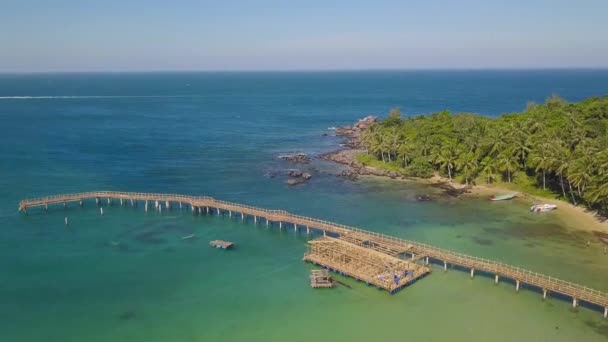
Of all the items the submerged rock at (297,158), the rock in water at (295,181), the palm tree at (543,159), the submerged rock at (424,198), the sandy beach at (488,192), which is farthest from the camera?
the submerged rock at (297,158)

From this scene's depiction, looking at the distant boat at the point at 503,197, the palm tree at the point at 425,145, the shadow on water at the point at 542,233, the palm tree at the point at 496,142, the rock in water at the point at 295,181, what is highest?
the palm tree at the point at 496,142

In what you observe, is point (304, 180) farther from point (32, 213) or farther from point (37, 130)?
point (37, 130)

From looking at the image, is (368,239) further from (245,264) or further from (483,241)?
(483,241)

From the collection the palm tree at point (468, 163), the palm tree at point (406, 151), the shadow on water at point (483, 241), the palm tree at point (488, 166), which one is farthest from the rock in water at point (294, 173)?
the shadow on water at point (483, 241)

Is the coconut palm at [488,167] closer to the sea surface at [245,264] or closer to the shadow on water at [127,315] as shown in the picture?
the sea surface at [245,264]


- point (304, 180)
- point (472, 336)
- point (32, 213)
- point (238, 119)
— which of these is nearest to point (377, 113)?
point (238, 119)

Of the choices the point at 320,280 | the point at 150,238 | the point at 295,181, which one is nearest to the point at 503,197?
the point at 295,181
